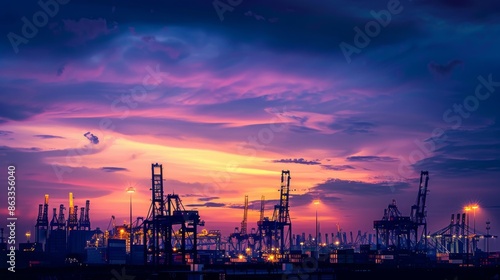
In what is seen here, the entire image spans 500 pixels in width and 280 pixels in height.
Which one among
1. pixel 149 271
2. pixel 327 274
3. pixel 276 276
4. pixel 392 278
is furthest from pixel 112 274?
pixel 392 278

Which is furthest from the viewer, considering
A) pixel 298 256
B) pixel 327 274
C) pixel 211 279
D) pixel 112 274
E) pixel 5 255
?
pixel 298 256

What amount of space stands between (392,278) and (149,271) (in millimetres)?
39699

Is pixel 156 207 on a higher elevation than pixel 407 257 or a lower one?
higher

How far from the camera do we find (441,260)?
189 m

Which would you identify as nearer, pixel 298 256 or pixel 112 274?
pixel 112 274

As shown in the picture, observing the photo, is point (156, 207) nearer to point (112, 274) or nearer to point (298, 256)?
point (298, 256)

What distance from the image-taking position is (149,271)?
9038 cm

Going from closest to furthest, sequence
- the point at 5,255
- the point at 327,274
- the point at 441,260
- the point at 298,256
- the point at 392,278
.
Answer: the point at 327,274
the point at 392,278
the point at 5,255
the point at 298,256
the point at 441,260

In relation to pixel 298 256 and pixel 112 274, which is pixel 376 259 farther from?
pixel 112 274

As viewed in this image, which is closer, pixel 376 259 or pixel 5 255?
pixel 5 255

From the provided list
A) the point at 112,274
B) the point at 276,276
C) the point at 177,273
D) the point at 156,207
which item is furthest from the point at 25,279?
the point at 156,207

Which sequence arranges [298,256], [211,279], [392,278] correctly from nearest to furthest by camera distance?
[211,279] → [392,278] → [298,256]

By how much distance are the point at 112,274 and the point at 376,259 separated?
99182 mm

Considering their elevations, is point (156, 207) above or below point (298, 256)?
above
